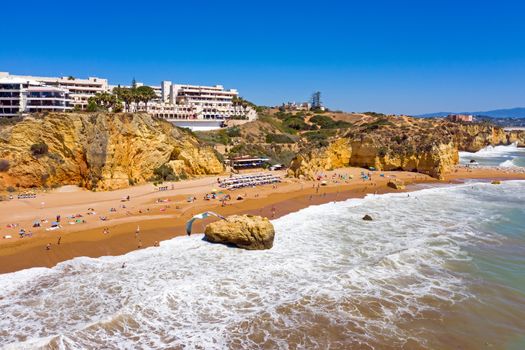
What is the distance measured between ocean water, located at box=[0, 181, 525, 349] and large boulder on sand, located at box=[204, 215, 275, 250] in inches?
22.8

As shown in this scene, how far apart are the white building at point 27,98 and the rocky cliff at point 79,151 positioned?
34.2 feet

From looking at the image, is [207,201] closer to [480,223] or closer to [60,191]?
[60,191]

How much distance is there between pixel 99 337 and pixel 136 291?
3.28 metres

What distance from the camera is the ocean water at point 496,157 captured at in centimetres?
6856

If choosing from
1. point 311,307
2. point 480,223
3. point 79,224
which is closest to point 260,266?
point 311,307

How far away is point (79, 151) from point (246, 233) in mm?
21970

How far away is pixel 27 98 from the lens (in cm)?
4462

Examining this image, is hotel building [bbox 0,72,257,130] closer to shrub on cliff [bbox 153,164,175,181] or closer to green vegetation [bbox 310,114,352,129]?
shrub on cliff [bbox 153,164,175,181]

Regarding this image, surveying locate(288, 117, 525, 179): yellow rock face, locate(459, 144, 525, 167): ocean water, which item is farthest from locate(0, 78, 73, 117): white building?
locate(459, 144, 525, 167): ocean water

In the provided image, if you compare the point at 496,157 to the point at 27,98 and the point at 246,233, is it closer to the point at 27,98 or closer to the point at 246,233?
the point at 246,233

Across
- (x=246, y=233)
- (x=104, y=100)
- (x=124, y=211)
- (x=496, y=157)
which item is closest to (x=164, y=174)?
(x=124, y=211)

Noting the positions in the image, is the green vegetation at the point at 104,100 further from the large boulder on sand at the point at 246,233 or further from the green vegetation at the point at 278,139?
the large boulder on sand at the point at 246,233

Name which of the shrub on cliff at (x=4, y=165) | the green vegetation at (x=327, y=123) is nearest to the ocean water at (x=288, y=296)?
the shrub on cliff at (x=4, y=165)

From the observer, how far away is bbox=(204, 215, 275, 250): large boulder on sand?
69.4 ft
